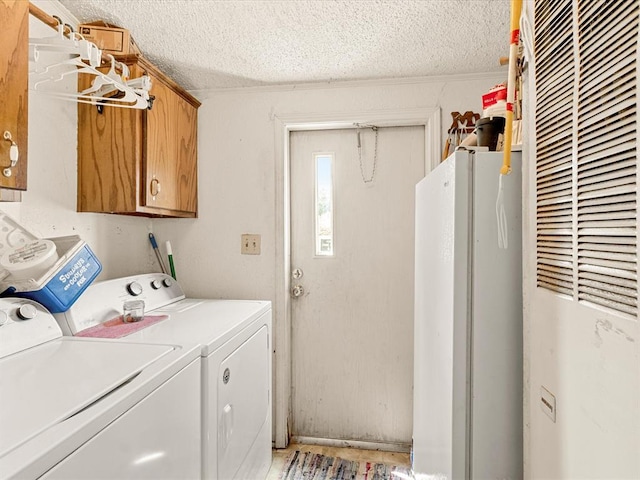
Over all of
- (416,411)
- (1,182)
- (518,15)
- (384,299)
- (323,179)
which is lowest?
(416,411)

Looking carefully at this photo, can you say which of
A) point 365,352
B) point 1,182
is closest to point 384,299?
point 365,352

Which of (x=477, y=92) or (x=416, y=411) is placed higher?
(x=477, y=92)

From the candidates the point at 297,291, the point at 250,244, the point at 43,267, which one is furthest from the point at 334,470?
the point at 43,267

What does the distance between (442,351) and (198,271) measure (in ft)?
5.20

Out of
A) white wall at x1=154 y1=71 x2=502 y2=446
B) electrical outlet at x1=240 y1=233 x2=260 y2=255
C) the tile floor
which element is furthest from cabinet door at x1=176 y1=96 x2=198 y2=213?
the tile floor

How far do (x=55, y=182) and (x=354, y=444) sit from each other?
2.08 meters

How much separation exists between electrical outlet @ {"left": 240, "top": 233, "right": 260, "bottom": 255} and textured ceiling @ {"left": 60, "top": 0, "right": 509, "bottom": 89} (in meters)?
0.91

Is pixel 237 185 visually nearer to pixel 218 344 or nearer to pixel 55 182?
pixel 55 182

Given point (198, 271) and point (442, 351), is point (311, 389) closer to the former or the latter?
point (198, 271)

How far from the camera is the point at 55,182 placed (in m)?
1.56

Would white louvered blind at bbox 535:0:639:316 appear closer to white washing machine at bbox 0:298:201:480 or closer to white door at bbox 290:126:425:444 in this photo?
white washing machine at bbox 0:298:201:480

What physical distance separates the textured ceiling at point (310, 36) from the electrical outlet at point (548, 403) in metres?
1.41

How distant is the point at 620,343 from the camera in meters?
0.57

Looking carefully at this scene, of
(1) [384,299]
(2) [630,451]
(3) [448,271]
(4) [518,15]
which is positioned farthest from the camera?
(1) [384,299]
